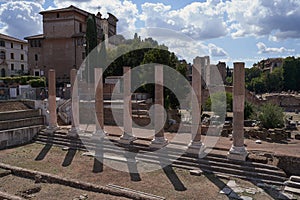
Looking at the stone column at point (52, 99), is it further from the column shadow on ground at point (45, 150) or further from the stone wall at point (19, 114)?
the stone wall at point (19, 114)

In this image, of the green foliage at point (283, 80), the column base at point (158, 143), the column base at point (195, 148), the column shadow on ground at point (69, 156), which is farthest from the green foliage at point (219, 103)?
the green foliage at point (283, 80)

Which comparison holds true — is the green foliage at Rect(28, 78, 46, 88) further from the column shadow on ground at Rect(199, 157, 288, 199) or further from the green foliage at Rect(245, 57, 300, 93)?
the green foliage at Rect(245, 57, 300, 93)

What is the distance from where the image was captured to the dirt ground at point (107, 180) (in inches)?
457

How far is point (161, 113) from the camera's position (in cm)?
1762

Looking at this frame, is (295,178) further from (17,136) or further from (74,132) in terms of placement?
(17,136)

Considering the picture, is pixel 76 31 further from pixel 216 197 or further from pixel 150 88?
pixel 216 197

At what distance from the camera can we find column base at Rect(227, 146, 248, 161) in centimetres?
1409

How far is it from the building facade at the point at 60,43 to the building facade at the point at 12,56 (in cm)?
630

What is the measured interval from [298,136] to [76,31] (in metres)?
35.3

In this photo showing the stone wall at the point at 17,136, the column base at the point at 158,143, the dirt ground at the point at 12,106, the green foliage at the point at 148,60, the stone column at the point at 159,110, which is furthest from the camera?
the green foliage at the point at 148,60

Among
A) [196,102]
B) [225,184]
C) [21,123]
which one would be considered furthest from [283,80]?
[225,184]

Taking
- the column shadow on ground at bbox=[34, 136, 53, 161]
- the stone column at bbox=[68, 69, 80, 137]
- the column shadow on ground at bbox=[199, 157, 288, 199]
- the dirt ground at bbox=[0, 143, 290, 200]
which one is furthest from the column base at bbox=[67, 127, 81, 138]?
the column shadow on ground at bbox=[199, 157, 288, 199]

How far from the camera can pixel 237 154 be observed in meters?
14.2

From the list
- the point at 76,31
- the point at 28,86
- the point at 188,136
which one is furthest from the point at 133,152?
the point at 76,31
